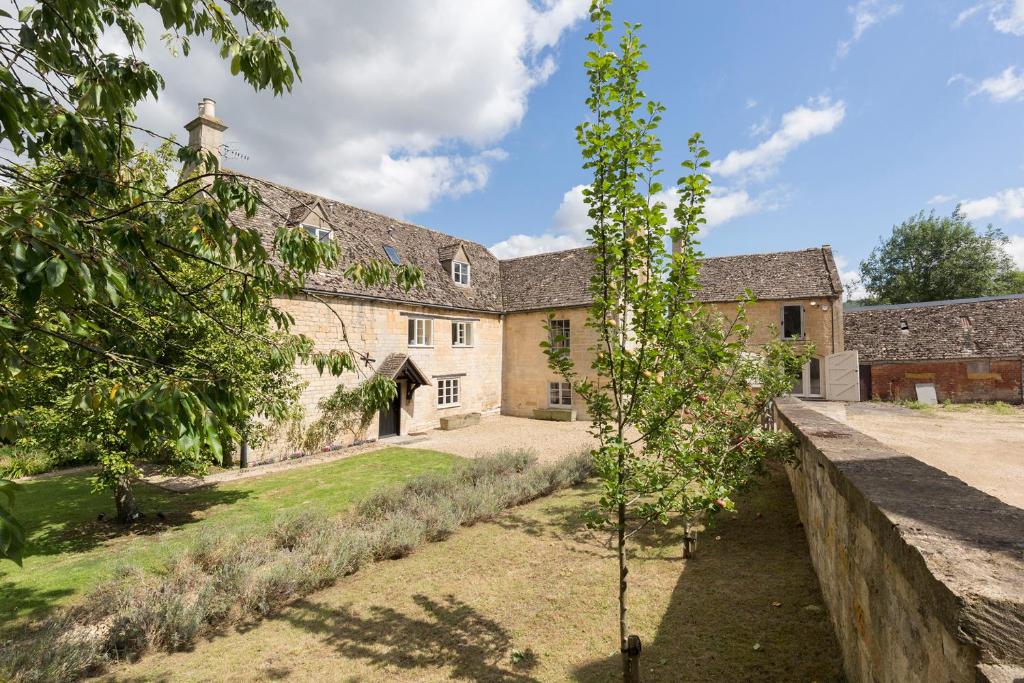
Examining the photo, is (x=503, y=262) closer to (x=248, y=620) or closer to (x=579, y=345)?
(x=579, y=345)

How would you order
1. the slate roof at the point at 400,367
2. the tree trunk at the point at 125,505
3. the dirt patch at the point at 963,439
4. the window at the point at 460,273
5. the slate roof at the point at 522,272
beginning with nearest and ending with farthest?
Answer: the dirt patch at the point at 963,439 < the tree trunk at the point at 125,505 < the slate roof at the point at 400,367 < the slate roof at the point at 522,272 < the window at the point at 460,273

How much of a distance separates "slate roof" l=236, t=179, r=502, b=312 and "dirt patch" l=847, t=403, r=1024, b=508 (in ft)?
46.7

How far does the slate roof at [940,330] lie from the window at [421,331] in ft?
74.9

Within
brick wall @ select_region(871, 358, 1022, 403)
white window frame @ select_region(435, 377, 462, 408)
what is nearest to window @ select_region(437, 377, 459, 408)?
white window frame @ select_region(435, 377, 462, 408)

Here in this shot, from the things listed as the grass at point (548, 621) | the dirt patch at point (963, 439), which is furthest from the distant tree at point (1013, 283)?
the grass at point (548, 621)

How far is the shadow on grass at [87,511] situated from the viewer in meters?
8.60

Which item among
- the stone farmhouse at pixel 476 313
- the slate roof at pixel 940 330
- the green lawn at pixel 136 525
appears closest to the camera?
the green lawn at pixel 136 525

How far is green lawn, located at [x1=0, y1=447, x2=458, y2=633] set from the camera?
6.91m

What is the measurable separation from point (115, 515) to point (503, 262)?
21.7 m

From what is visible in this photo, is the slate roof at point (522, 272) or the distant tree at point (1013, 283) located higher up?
the distant tree at point (1013, 283)

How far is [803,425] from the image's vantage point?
5.94 m

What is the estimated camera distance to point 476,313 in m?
22.8

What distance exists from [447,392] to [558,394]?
18.8 ft

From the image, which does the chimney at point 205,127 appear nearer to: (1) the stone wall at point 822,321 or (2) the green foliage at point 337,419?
(2) the green foliage at point 337,419
